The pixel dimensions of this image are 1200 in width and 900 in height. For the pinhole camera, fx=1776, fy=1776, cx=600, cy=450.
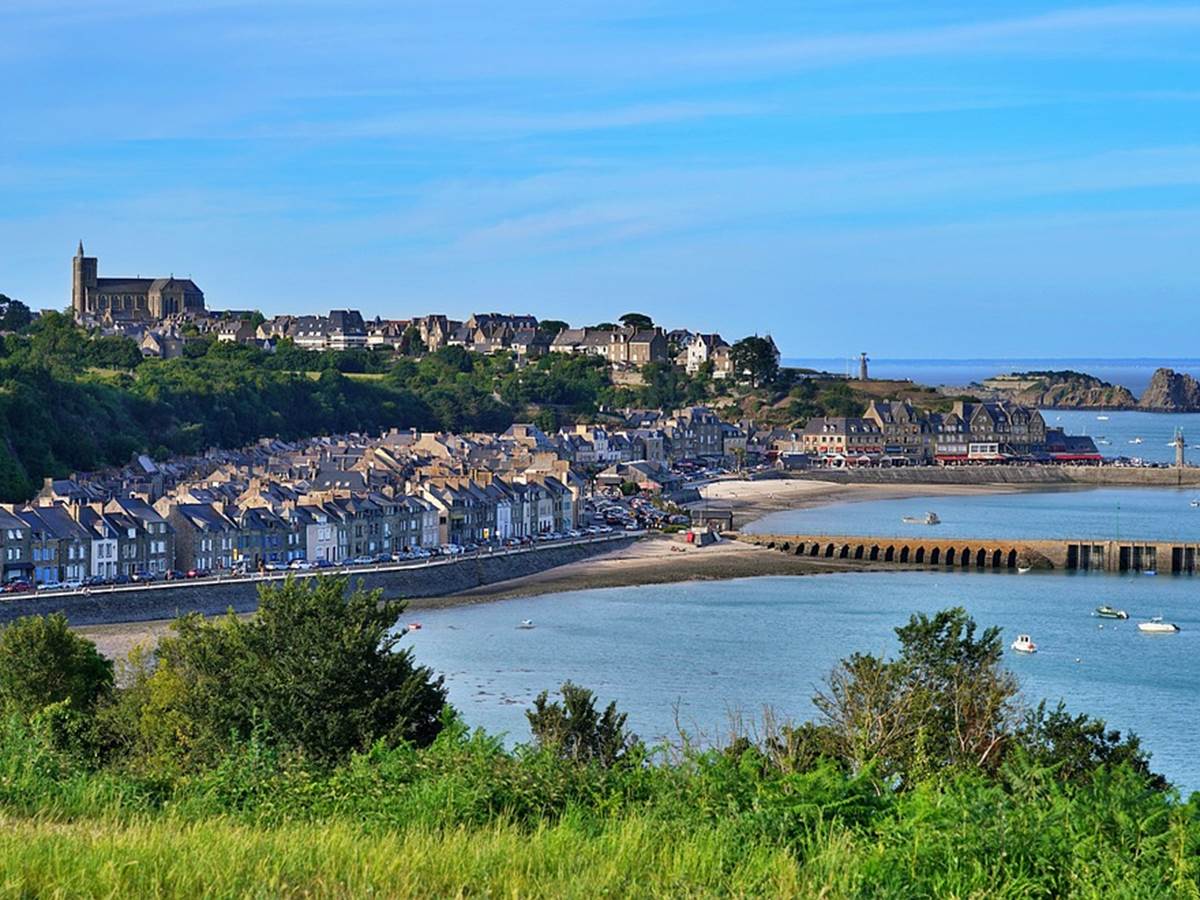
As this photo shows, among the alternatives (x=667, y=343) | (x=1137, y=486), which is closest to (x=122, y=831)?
(x=1137, y=486)

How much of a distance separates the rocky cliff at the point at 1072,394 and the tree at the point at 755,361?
43.1 metres

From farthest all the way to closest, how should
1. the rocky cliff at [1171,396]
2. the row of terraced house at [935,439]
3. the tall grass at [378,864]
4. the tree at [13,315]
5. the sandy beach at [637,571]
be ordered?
the rocky cliff at [1171,396] < the tree at [13,315] < the row of terraced house at [935,439] < the sandy beach at [637,571] < the tall grass at [378,864]

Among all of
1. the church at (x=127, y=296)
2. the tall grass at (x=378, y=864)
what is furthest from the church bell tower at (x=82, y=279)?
the tall grass at (x=378, y=864)

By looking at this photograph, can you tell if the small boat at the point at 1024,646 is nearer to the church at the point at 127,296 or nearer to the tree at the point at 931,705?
the tree at the point at 931,705

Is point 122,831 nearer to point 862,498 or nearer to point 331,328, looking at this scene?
point 862,498

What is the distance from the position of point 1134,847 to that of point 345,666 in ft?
21.0

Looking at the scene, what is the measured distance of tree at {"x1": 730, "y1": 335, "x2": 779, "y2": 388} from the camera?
266 ft

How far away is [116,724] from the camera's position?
13102 millimetres

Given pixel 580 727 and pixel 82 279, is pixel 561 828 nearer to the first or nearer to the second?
pixel 580 727

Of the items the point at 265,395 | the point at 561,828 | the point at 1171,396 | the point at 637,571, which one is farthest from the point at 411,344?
the point at 561,828

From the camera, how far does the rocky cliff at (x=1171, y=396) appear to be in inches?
4796

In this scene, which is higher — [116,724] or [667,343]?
[667,343]

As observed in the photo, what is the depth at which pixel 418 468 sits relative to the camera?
42469 mm

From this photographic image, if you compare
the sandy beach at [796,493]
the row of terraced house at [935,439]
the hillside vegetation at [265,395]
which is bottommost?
the sandy beach at [796,493]
